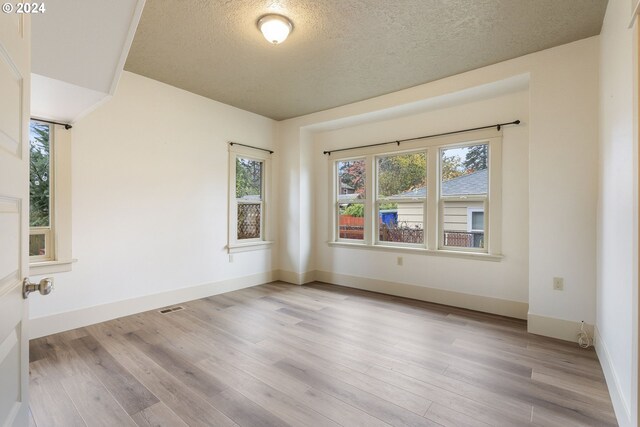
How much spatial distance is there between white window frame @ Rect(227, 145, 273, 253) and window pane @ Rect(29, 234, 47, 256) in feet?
6.58

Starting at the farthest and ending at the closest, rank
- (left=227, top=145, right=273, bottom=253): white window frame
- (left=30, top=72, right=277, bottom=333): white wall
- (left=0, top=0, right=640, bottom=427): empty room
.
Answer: (left=227, top=145, right=273, bottom=253): white window frame → (left=30, top=72, right=277, bottom=333): white wall → (left=0, top=0, right=640, bottom=427): empty room

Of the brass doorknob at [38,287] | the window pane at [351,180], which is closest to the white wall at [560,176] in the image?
the window pane at [351,180]

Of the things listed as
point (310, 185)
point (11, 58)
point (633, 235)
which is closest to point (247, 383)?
point (11, 58)

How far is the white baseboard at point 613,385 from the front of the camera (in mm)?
1621

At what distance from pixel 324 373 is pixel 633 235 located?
198 cm

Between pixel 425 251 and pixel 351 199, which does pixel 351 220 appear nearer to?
pixel 351 199

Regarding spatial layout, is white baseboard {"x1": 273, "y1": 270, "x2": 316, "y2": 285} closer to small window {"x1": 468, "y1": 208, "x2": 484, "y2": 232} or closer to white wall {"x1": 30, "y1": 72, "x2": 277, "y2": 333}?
white wall {"x1": 30, "y1": 72, "x2": 277, "y2": 333}

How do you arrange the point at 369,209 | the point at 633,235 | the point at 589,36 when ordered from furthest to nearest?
the point at 369,209, the point at 589,36, the point at 633,235

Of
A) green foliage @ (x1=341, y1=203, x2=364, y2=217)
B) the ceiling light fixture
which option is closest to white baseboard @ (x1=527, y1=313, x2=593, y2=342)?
green foliage @ (x1=341, y1=203, x2=364, y2=217)

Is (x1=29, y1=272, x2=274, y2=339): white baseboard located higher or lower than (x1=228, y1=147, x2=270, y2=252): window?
lower

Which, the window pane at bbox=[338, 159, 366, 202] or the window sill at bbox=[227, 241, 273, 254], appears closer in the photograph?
the window sill at bbox=[227, 241, 273, 254]

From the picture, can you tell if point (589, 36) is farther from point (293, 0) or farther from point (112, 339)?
point (112, 339)

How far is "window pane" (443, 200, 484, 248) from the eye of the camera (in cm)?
376

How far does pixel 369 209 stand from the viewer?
468 centimetres
